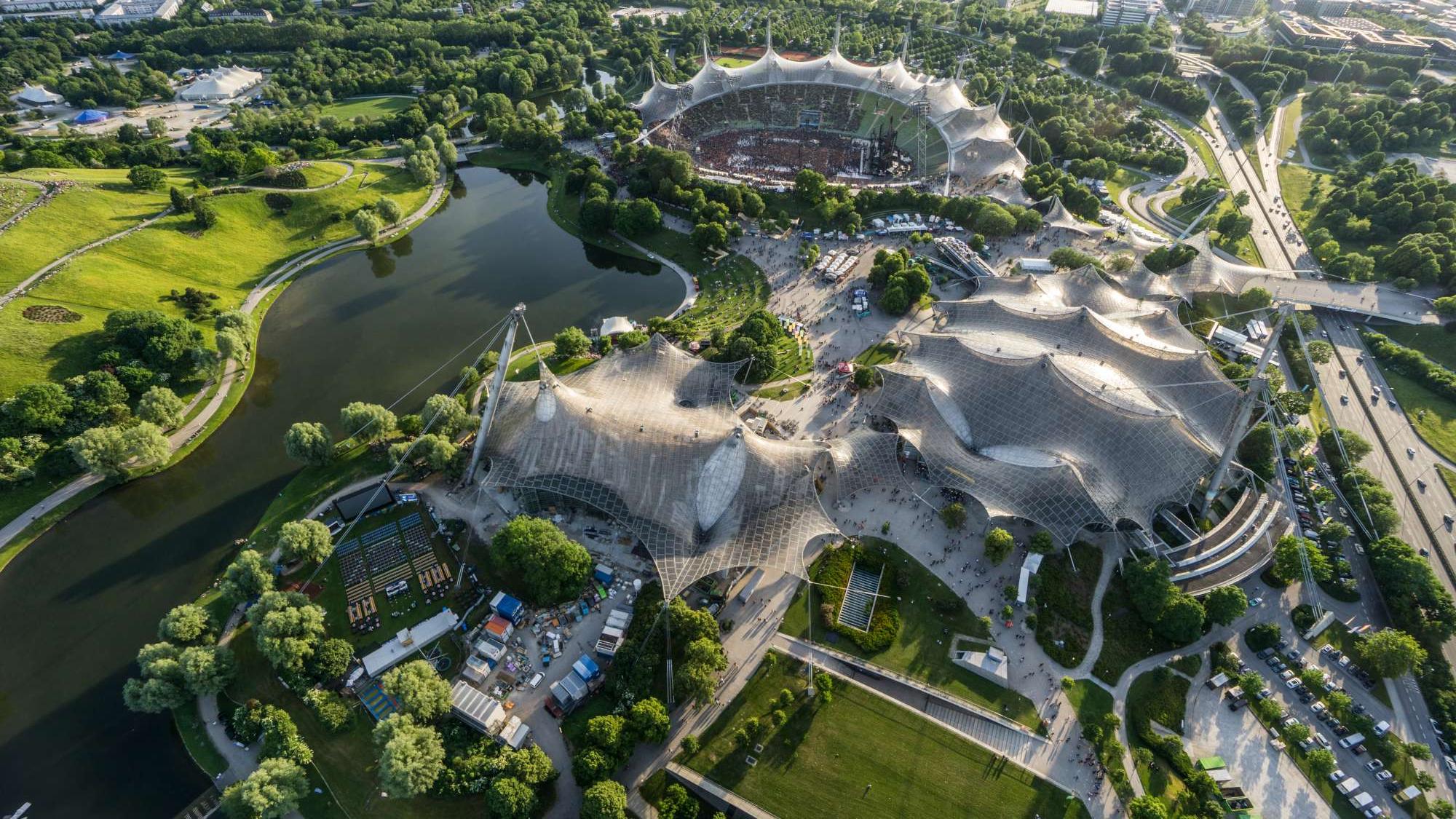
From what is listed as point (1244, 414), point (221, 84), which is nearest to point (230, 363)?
point (1244, 414)

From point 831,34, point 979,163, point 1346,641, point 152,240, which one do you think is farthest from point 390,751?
point 831,34

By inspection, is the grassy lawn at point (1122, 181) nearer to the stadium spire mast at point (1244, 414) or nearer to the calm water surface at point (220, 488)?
the stadium spire mast at point (1244, 414)

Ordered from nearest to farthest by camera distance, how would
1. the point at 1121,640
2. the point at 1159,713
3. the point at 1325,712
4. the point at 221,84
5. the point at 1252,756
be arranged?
the point at 1252,756 < the point at 1159,713 < the point at 1325,712 < the point at 1121,640 < the point at 221,84

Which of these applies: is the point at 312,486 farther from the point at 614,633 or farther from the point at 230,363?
the point at 614,633

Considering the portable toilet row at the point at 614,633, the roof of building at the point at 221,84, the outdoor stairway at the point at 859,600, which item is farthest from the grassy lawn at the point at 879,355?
the roof of building at the point at 221,84

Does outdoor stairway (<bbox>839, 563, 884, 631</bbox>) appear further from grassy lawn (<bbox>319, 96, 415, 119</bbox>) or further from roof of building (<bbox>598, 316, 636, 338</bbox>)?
grassy lawn (<bbox>319, 96, 415, 119</bbox>)

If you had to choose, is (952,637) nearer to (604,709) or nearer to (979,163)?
(604,709)

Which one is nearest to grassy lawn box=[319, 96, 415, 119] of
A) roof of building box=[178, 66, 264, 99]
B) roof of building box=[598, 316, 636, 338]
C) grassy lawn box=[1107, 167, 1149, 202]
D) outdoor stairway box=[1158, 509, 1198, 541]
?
roof of building box=[178, 66, 264, 99]
